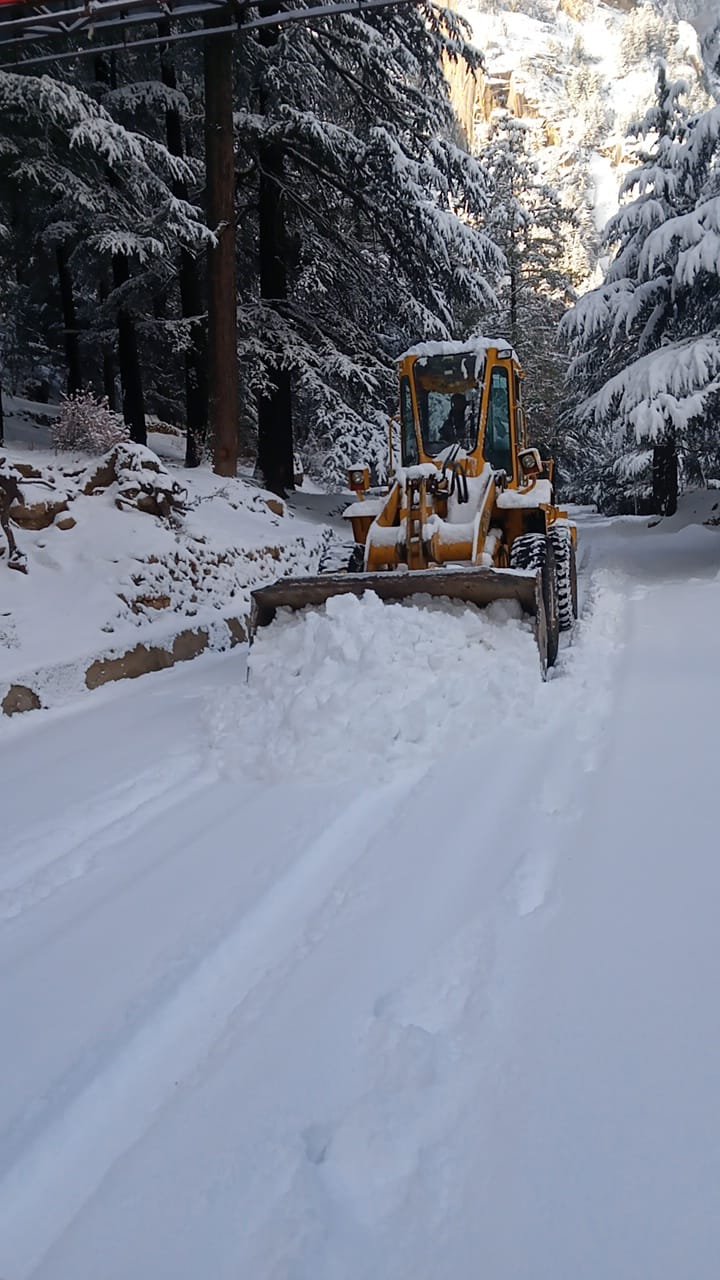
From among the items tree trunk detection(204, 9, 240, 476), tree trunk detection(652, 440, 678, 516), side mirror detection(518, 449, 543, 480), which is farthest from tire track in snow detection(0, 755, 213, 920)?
tree trunk detection(652, 440, 678, 516)

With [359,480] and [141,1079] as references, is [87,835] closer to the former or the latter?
[141,1079]

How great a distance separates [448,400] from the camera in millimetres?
8234

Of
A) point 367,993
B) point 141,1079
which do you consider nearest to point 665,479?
point 367,993

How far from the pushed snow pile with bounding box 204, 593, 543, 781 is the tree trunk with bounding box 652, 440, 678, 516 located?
578 inches

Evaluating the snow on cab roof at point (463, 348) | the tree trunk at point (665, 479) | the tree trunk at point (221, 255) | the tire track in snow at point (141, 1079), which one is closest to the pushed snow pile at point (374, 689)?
the tire track in snow at point (141, 1079)

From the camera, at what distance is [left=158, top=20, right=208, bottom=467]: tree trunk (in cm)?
1400

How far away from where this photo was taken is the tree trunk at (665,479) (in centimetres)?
1916

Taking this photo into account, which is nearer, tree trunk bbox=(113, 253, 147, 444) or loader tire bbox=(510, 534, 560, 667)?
loader tire bbox=(510, 534, 560, 667)

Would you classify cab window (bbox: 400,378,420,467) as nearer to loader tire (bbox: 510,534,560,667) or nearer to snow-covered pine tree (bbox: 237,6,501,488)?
loader tire (bbox: 510,534,560,667)

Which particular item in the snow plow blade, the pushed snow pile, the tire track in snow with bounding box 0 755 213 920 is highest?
the snow plow blade

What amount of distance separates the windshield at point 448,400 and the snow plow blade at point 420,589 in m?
2.48

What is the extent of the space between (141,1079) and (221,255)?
11783 millimetres

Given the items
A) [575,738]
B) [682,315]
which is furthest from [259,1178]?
[682,315]

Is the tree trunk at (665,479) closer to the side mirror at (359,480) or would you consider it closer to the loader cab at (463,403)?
the loader cab at (463,403)
